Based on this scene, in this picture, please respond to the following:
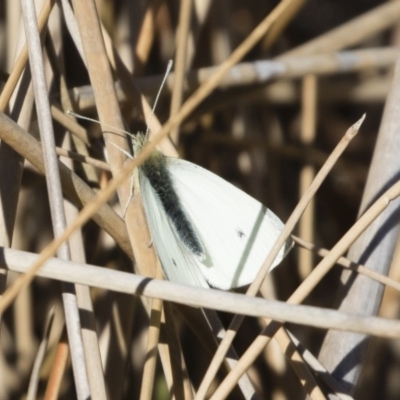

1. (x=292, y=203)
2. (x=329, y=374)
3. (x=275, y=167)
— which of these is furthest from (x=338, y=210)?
(x=329, y=374)

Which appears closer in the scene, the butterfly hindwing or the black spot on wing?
the butterfly hindwing

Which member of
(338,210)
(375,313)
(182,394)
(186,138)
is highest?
(338,210)

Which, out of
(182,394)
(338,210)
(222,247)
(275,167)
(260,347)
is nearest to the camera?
(260,347)

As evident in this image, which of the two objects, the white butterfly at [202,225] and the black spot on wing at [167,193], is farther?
the black spot on wing at [167,193]

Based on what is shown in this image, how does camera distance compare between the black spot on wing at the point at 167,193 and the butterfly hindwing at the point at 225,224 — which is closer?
the butterfly hindwing at the point at 225,224

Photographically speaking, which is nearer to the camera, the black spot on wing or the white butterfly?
the white butterfly

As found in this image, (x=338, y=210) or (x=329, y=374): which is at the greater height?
(x=338, y=210)

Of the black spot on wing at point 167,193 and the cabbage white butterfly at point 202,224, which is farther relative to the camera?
the black spot on wing at point 167,193

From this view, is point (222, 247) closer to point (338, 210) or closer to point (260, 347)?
point (260, 347)
